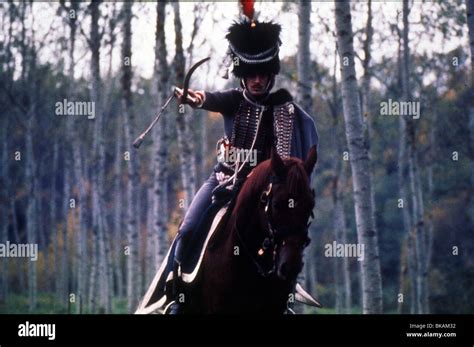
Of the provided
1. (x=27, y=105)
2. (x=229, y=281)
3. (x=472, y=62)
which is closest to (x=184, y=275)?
(x=229, y=281)

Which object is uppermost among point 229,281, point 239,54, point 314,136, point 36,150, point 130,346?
point 36,150

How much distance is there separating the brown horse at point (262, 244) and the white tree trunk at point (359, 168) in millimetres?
3495

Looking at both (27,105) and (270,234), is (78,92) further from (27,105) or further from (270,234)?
(270,234)

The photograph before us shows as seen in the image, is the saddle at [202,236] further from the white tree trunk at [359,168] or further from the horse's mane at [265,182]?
the white tree trunk at [359,168]

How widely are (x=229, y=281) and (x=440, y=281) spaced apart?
1819 centimetres

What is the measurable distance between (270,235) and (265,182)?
20.3 inches

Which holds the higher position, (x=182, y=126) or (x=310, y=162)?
(x=182, y=126)

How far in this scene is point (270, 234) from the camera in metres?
8.28

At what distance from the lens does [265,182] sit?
8.47 m

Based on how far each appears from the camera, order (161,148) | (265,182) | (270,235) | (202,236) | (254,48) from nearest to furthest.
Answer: (270,235)
(265,182)
(202,236)
(254,48)
(161,148)

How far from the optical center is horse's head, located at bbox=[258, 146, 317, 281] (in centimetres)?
797

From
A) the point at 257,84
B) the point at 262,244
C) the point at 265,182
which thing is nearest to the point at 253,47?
the point at 257,84

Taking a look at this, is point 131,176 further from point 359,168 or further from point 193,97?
point 193,97

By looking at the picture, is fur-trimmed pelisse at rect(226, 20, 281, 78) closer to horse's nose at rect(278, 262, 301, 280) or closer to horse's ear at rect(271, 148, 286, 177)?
horse's ear at rect(271, 148, 286, 177)
